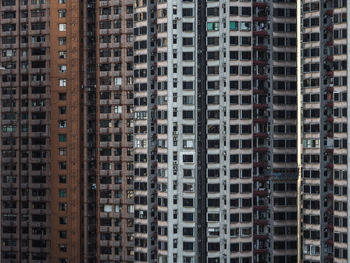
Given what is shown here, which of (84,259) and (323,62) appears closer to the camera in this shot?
(323,62)

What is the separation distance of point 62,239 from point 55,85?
26.0m

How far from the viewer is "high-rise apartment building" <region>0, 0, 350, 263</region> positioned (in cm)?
14875

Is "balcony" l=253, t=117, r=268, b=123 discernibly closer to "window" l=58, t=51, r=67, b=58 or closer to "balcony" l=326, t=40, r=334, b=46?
"balcony" l=326, t=40, r=334, b=46

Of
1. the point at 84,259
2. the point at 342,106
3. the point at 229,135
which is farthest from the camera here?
the point at 84,259

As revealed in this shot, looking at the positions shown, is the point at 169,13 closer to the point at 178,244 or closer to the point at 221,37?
the point at 221,37

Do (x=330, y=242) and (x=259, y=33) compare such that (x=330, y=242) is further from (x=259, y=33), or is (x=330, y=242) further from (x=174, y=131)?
(x=259, y=33)

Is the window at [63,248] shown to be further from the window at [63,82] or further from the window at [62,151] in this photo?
the window at [63,82]

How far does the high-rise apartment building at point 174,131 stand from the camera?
149 metres

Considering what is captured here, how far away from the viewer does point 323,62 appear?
14825 cm

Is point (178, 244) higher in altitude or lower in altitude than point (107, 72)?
lower

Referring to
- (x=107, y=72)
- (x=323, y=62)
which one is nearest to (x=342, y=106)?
(x=323, y=62)

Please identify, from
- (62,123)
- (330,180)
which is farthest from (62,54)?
(330,180)

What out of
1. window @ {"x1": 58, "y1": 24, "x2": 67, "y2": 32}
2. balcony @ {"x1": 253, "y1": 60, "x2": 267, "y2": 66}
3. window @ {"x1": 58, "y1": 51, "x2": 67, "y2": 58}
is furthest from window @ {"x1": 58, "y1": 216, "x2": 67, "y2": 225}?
balcony @ {"x1": 253, "y1": 60, "x2": 267, "y2": 66}

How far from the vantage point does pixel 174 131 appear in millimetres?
155750
